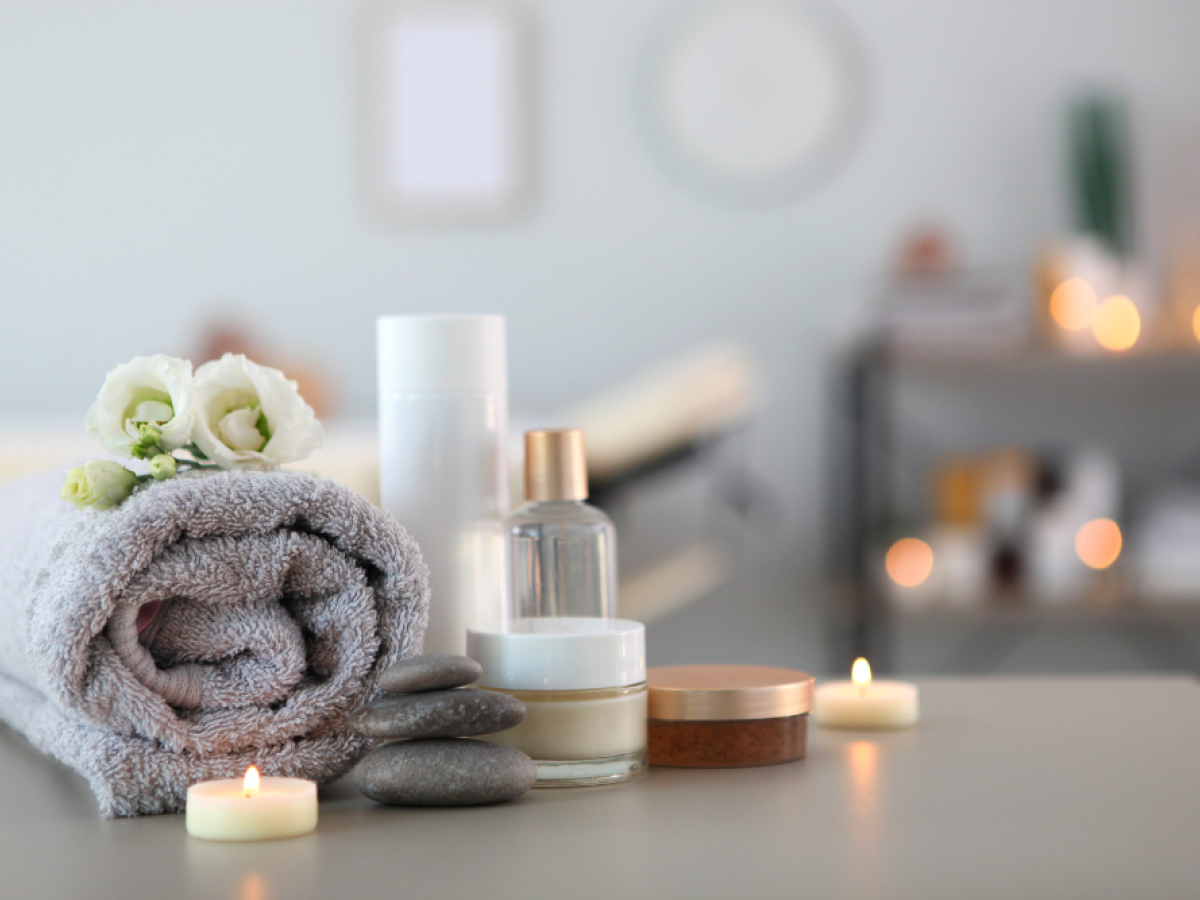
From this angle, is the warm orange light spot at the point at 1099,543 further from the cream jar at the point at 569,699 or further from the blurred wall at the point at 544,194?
the cream jar at the point at 569,699

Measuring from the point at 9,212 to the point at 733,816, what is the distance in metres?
2.37

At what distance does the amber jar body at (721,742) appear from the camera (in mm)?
587

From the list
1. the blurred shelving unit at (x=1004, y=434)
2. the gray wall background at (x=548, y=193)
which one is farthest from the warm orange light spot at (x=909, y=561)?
the gray wall background at (x=548, y=193)

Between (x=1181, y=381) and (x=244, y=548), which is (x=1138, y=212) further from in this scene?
(x=244, y=548)

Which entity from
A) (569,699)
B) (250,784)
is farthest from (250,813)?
(569,699)

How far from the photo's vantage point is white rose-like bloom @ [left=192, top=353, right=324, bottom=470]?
1.94ft

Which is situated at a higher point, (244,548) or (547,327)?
(547,327)

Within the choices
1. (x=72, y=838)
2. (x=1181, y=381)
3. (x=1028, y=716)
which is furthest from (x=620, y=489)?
(x=1181, y=381)

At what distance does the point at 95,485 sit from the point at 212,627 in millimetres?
80

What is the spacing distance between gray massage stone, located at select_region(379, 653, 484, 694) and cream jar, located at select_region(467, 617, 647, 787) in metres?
0.03

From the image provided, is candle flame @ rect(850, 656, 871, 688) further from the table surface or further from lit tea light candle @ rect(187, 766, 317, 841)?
lit tea light candle @ rect(187, 766, 317, 841)

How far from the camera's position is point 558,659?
555mm

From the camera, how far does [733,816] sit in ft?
1.61

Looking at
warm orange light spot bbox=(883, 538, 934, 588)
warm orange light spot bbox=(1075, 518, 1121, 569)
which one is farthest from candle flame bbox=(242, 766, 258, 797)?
warm orange light spot bbox=(1075, 518, 1121, 569)
